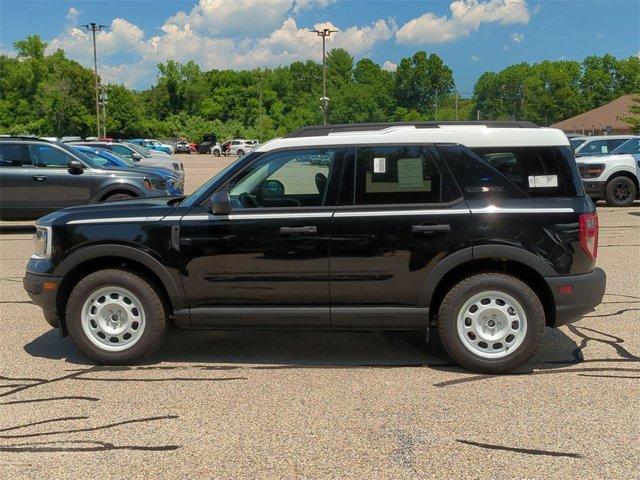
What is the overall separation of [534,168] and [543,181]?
115mm

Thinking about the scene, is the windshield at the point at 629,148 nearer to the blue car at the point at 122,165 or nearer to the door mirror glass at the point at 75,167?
the blue car at the point at 122,165

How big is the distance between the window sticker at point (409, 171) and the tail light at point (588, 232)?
1.20 metres

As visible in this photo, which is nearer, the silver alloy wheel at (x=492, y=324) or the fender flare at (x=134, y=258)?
the silver alloy wheel at (x=492, y=324)

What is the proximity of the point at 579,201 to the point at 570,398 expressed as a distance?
1410 mm

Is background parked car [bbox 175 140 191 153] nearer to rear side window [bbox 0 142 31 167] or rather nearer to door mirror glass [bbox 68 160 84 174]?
rear side window [bbox 0 142 31 167]

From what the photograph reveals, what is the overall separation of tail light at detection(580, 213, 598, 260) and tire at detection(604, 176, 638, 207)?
41.4 feet

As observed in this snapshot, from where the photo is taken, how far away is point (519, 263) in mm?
4801

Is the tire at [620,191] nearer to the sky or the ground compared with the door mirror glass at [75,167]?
nearer to the ground

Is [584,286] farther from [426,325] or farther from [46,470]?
[46,470]

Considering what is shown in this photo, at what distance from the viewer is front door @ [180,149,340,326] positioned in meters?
4.77

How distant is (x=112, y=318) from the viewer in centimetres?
503

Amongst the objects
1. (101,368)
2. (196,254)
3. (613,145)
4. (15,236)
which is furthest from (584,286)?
(613,145)

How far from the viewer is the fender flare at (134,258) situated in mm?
4871

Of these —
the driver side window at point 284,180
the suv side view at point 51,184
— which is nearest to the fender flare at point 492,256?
the driver side window at point 284,180
